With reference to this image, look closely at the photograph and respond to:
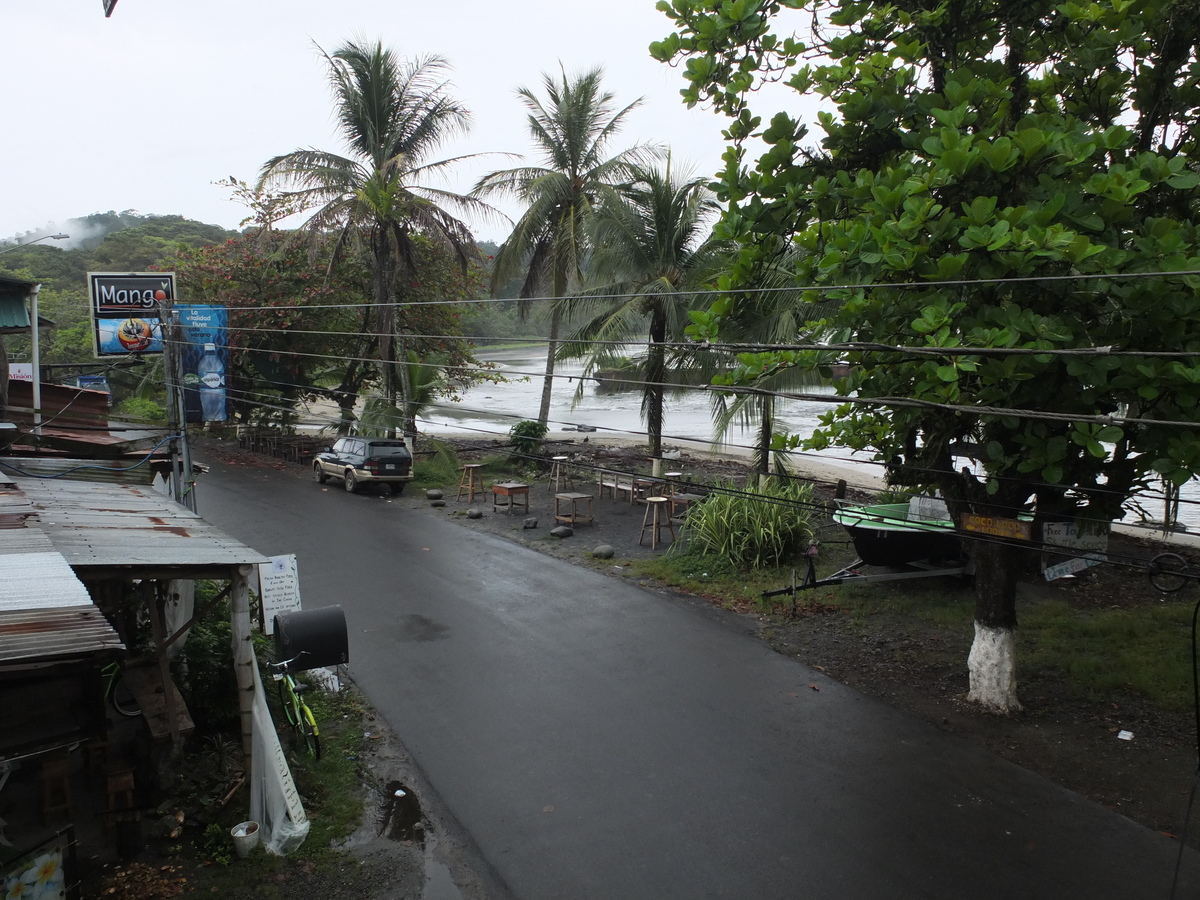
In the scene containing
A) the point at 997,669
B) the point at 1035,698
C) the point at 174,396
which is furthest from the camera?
the point at 174,396

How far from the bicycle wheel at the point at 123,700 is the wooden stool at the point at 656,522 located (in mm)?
10336

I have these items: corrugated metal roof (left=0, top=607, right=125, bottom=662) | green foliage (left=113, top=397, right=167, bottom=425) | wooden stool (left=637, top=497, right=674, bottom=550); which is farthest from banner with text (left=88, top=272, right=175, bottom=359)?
green foliage (left=113, top=397, right=167, bottom=425)

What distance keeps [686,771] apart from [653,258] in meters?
13.5

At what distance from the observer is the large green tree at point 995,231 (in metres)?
6.16

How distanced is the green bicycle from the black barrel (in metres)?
0.16

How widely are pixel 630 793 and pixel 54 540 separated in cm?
538

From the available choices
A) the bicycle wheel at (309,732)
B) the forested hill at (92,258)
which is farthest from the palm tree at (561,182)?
the forested hill at (92,258)

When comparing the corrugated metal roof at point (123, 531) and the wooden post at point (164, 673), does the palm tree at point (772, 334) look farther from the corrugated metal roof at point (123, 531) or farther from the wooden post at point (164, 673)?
the wooden post at point (164, 673)

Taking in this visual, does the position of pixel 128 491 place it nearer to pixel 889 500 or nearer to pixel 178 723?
pixel 178 723

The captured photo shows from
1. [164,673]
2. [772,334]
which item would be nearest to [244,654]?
[164,673]

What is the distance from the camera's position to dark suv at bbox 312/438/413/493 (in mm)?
22172

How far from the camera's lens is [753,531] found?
14.8 meters

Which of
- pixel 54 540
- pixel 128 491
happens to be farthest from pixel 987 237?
pixel 128 491

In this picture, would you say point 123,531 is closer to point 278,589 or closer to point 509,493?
point 278,589
